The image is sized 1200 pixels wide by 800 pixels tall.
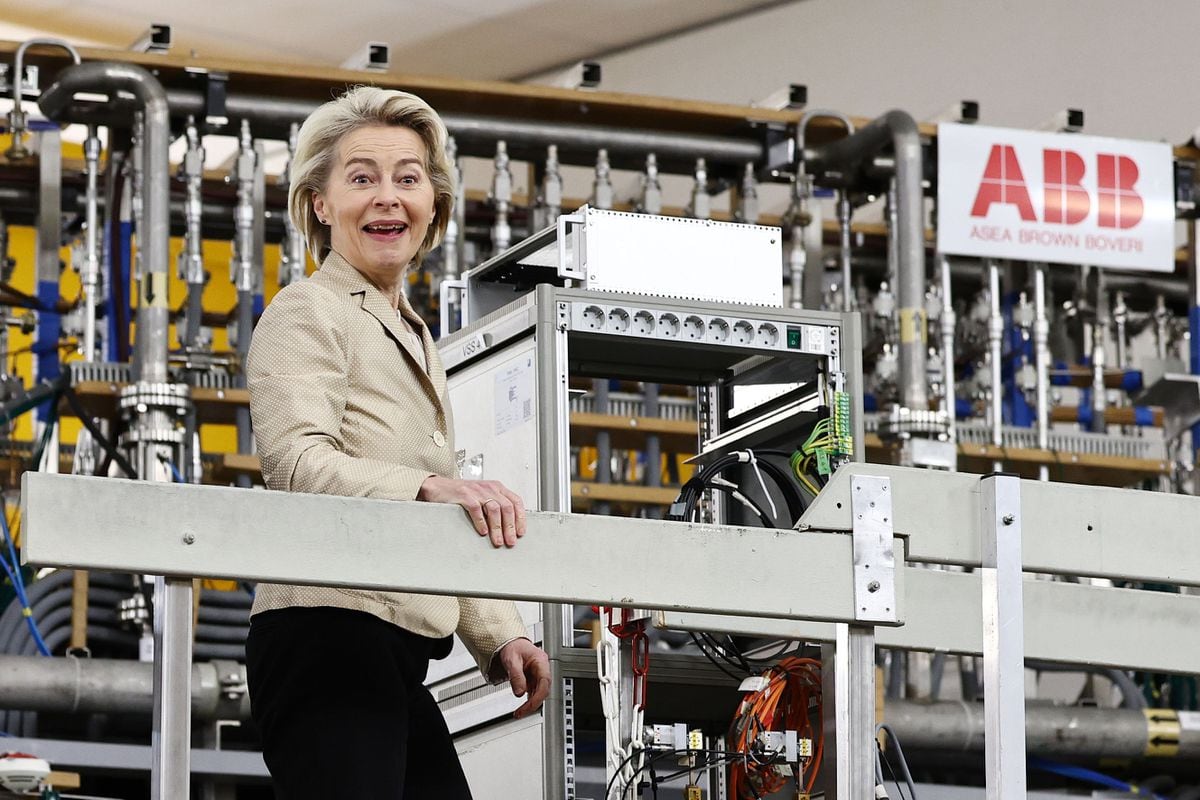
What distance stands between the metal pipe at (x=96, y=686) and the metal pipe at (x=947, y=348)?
1.98 m

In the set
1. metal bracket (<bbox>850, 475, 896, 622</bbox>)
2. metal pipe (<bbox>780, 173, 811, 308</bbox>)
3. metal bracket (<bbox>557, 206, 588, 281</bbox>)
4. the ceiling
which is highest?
the ceiling

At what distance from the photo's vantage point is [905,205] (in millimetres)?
5359

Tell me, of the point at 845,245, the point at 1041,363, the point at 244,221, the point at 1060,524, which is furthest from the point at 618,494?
the point at 1060,524

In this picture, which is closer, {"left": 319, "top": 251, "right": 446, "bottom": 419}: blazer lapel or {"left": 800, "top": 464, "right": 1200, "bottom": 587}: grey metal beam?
{"left": 800, "top": 464, "right": 1200, "bottom": 587}: grey metal beam

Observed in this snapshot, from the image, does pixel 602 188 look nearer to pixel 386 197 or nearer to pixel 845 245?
pixel 845 245

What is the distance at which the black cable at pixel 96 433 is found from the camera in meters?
4.60

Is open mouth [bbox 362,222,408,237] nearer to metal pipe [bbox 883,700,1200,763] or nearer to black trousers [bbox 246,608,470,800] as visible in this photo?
black trousers [bbox 246,608,470,800]

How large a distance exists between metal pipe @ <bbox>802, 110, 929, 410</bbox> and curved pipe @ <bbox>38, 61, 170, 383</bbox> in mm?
1854

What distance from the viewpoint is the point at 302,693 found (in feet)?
6.77

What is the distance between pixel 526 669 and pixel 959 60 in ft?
23.1

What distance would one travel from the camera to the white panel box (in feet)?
10.4

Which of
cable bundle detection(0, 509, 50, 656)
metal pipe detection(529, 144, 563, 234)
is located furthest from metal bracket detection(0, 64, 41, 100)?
metal pipe detection(529, 144, 563, 234)

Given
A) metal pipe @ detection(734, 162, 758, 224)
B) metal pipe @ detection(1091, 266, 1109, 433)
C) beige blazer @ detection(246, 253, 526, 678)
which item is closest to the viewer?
beige blazer @ detection(246, 253, 526, 678)

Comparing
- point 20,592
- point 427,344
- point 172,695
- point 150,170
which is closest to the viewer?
point 172,695
